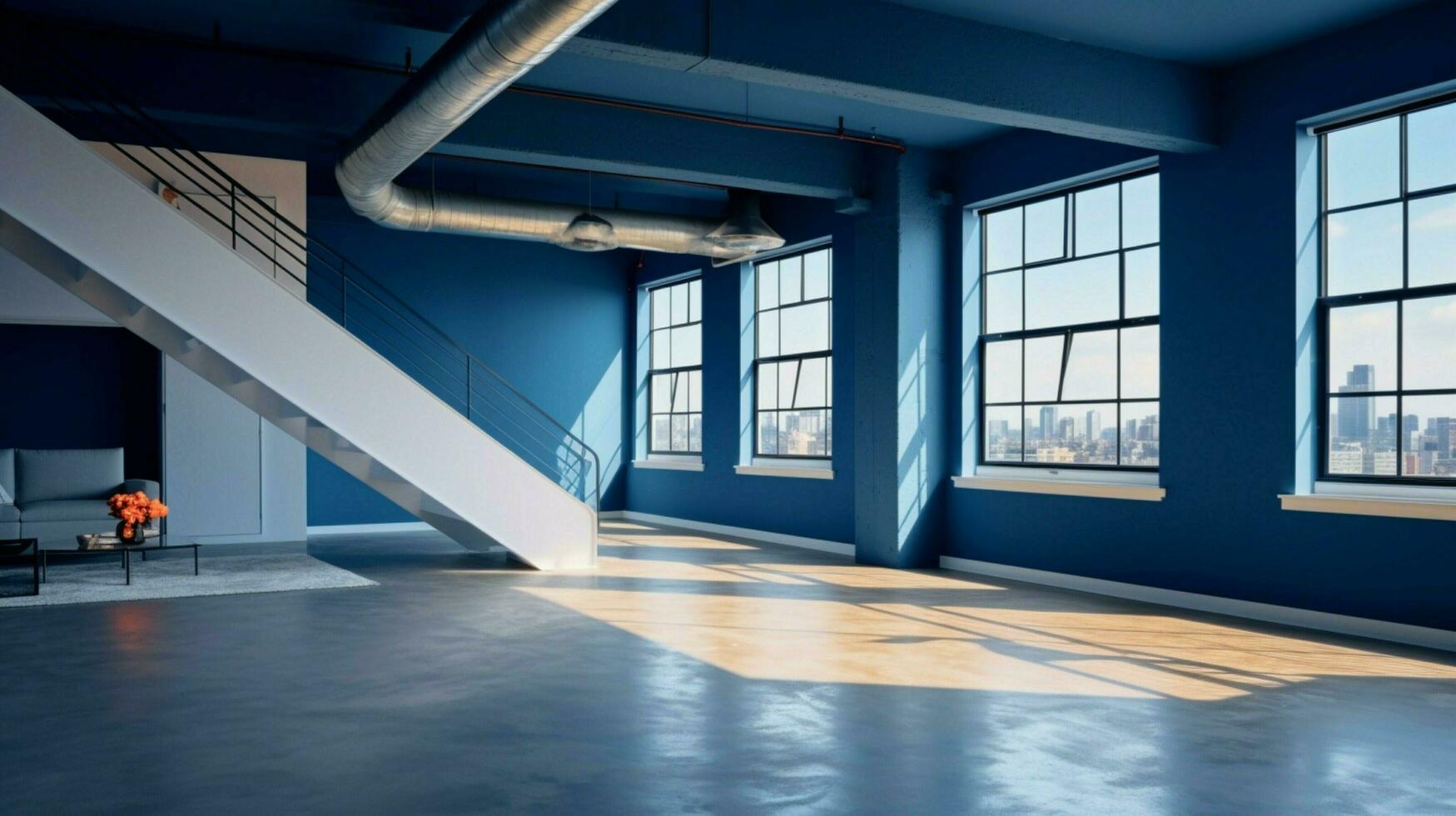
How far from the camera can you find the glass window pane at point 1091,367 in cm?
806

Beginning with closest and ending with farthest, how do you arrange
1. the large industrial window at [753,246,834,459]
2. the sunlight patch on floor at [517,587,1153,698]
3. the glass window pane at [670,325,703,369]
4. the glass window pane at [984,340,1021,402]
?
the sunlight patch on floor at [517,587,1153,698] < the glass window pane at [984,340,1021,402] < the large industrial window at [753,246,834,459] < the glass window pane at [670,325,703,369]

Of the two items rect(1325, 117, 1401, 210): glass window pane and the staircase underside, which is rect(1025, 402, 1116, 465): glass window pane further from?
the staircase underside

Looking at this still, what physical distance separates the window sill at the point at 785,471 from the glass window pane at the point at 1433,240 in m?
5.37

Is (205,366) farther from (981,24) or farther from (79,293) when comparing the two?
(981,24)

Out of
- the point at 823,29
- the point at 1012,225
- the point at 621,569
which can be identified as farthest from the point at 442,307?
the point at 823,29

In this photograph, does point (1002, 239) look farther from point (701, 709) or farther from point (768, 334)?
point (701, 709)

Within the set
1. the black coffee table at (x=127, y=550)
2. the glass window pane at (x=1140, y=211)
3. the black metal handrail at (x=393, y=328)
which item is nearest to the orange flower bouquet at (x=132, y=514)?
the black coffee table at (x=127, y=550)

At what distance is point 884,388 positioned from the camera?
30.7ft

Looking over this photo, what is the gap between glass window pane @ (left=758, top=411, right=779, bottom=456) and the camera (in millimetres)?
11812

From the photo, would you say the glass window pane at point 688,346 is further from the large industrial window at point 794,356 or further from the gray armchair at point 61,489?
the gray armchair at point 61,489

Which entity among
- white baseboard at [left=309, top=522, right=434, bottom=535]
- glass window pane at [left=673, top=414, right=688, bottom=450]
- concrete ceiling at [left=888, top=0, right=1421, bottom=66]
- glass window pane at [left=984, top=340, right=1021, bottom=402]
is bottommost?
white baseboard at [left=309, top=522, right=434, bottom=535]

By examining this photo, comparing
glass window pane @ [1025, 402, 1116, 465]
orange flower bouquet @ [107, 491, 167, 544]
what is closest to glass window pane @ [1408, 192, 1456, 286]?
glass window pane @ [1025, 402, 1116, 465]

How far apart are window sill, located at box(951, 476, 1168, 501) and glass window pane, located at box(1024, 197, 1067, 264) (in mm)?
1684

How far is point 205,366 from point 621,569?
11.0 feet
